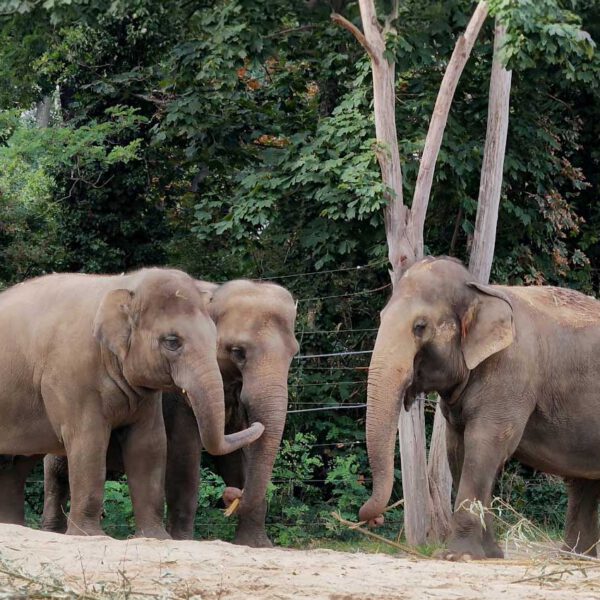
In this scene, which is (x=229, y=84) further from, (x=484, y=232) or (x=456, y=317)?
(x=456, y=317)

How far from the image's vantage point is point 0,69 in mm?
17797

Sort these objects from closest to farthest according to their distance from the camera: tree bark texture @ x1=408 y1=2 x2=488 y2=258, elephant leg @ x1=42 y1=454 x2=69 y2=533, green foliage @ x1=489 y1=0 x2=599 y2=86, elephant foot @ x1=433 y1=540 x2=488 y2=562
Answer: elephant foot @ x1=433 y1=540 x2=488 y2=562 → elephant leg @ x1=42 y1=454 x2=69 y2=533 → green foliage @ x1=489 y1=0 x2=599 y2=86 → tree bark texture @ x1=408 y1=2 x2=488 y2=258

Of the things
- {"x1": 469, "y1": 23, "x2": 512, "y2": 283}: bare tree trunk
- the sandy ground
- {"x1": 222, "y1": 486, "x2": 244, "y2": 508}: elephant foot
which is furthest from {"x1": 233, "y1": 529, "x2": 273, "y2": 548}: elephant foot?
{"x1": 469, "y1": 23, "x2": 512, "y2": 283}: bare tree trunk

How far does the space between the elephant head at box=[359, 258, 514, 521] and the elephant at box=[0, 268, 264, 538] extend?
94 cm

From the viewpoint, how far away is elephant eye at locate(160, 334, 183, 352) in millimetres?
9055

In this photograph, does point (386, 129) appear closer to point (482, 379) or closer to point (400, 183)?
point (400, 183)

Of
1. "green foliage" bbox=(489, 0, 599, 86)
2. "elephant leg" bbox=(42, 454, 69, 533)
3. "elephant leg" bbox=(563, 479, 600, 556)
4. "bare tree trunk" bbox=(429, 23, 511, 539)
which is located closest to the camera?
"elephant leg" bbox=(563, 479, 600, 556)

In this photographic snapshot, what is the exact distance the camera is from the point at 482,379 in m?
9.36

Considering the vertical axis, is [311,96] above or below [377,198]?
above

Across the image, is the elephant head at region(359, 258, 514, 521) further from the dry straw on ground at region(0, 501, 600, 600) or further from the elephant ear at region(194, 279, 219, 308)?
the elephant ear at region(194, 279, 219, 308)

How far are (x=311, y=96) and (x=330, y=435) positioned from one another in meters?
4.62

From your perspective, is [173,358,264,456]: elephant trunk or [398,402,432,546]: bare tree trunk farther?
[398,402,432,546]: bare tree trunk

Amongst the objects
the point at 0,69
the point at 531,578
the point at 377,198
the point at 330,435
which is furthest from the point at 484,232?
the point at 531,578

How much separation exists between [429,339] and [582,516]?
2.29m
